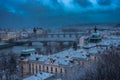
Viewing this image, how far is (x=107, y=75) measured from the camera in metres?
6.45

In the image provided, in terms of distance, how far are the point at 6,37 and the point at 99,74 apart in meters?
41.7

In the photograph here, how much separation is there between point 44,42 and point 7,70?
22997mm

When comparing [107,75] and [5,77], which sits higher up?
[107,75]

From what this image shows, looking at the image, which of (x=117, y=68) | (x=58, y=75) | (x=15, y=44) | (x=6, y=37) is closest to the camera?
(x=117, y=68)

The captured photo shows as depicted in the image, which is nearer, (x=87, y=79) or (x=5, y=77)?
(x=87, y=79)

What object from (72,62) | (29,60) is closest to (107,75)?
(72,62)

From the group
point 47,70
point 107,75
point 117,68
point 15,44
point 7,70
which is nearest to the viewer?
point 107,75

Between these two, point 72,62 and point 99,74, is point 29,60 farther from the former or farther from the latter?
point 99,74

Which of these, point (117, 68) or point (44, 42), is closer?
point (117, 68)

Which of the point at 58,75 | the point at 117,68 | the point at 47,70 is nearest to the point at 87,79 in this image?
the point at 117,68

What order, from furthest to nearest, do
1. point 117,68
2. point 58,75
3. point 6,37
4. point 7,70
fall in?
point 6,37 → point 7,70 → point 58,75 → point 117,68

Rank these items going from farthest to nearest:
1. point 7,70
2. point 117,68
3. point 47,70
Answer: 1. point 7,70
2. point 47,70
3. point 117,68

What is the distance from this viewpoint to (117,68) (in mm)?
7102

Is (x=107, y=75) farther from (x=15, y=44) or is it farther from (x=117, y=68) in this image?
(x=15, y=44)
